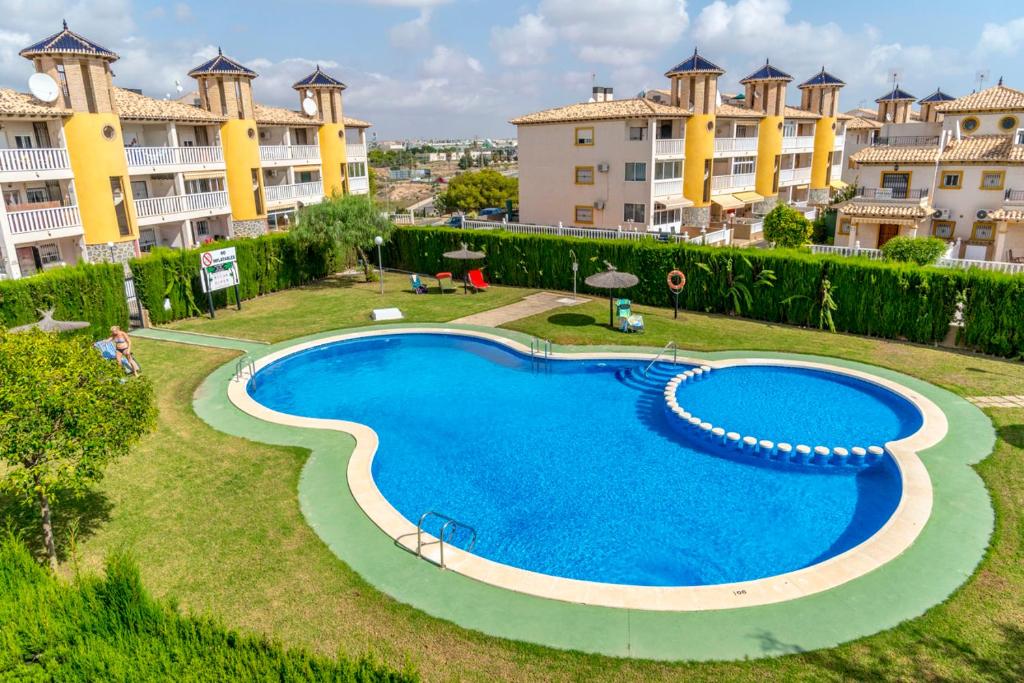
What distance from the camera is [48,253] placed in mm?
32781

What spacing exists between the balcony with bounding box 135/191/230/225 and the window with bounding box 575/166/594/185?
2382 centimetres

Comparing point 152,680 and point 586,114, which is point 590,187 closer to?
point 586,114

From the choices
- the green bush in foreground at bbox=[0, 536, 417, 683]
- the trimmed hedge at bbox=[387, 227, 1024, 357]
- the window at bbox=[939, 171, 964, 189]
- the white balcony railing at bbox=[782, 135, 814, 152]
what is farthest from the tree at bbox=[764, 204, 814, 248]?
the green bush in foreground at bbox=[0, 536, 417, 683]

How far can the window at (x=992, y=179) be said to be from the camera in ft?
117

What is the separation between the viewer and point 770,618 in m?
9.75

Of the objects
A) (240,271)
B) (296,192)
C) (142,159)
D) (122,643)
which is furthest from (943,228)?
(142,159)

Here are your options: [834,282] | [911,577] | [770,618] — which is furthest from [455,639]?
[834,282]

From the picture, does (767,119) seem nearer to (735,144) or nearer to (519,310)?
(735,144)

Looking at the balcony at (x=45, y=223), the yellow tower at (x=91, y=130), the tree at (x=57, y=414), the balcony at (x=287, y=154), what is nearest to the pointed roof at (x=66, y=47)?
the yellow tower at (x=91, y=130)

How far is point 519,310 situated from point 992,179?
2856 centimetres

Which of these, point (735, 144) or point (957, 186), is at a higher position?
point (735, 144)

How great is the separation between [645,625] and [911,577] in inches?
189

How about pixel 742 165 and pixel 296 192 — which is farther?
pixel 742 165

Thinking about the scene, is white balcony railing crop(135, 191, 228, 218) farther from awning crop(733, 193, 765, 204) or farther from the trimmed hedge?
awning crop(733, 193, 765, 204)
